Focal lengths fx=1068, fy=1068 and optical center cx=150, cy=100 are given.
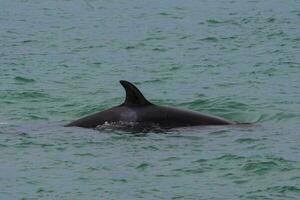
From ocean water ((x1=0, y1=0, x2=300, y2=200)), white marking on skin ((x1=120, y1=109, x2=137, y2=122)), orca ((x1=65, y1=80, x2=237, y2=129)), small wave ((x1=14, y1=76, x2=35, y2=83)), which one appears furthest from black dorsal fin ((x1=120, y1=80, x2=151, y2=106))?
small wave ((x1=14, y1=76, x2=35, y2=83))

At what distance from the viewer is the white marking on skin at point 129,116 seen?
17.2 meters

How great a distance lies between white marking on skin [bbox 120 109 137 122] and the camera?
17.2 m

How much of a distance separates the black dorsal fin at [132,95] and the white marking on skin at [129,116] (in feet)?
0.43

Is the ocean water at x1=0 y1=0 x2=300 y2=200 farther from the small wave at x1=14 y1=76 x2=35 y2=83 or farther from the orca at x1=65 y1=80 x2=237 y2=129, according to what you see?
the orca at x1=65 y1=80 x2=237 y2=129

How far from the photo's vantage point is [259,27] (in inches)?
1359

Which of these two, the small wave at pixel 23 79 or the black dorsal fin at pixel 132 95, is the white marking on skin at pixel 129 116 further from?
the small wave at pixel 23 79

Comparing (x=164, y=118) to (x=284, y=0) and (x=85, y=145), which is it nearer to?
(x=85, y=145)

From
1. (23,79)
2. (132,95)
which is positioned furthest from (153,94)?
(132,95)

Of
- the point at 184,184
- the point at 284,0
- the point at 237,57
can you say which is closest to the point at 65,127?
the point at 184,184

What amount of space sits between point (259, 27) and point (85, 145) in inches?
744

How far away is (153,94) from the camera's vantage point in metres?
23.4

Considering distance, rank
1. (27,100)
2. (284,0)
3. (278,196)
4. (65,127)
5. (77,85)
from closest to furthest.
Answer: (278,196), (65,127), (27,100), (77,85), (284,0)

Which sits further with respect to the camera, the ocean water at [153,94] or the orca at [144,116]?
the orca at [144,116]

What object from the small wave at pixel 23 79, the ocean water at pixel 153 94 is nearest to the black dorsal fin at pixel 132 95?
the ocean water at pixel 153 94
